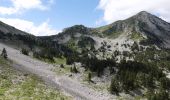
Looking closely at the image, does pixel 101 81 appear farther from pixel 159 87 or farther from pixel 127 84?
pixel 159 87

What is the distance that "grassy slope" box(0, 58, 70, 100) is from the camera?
54.4m

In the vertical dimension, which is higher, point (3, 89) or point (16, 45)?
point (16, 45)

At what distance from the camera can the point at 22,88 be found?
195ft

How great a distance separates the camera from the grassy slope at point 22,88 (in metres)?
54.4

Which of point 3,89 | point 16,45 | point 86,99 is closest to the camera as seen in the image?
point 3,89

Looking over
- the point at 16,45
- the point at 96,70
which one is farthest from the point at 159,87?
the point at 16,45

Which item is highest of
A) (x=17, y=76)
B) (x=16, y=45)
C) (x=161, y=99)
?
(x=16, y=45)

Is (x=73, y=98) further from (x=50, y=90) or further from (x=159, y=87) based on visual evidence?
(x=159, y=87)

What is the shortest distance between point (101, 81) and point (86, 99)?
25.1m

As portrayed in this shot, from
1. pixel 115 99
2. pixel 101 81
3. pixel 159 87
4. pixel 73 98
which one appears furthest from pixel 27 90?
pixel 159 87

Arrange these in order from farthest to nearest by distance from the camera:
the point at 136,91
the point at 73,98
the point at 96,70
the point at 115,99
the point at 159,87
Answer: the point at 96,70 < the point at 159,87 < the point at 136,91 < the point at 115,99 < the point at 73,98

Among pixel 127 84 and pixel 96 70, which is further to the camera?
pixel 96 70

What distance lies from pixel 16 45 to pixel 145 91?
86841 mm

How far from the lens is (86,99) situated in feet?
225
